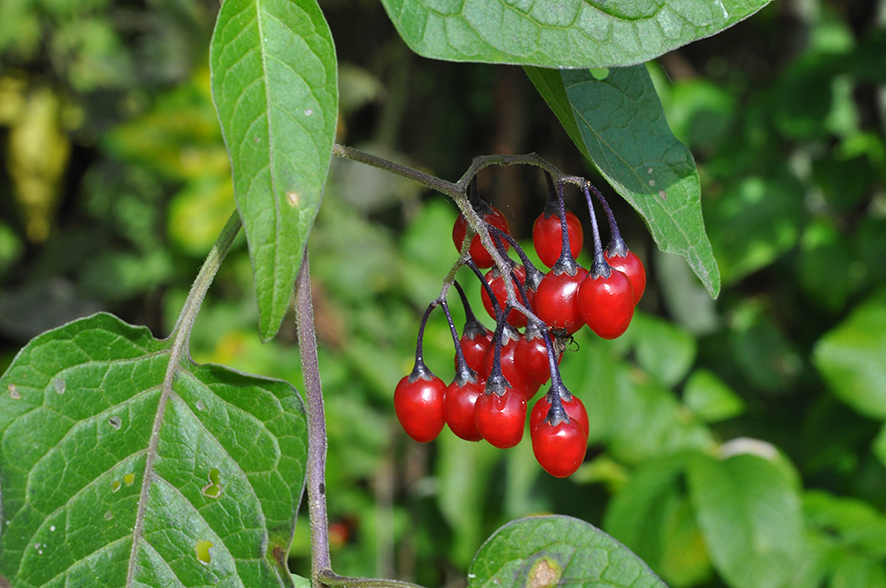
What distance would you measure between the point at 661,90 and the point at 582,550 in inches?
75.7

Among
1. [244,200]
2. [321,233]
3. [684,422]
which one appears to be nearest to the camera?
[244,200]

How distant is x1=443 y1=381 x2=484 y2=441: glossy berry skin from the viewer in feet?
2.58

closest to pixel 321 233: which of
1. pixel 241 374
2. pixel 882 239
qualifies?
pixel 882 239

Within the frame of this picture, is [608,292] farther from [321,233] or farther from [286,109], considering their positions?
[321,233]

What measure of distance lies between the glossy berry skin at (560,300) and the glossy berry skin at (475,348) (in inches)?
5.4

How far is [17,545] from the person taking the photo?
2.28 feet

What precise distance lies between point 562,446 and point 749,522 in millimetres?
1380

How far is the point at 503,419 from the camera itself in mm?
720

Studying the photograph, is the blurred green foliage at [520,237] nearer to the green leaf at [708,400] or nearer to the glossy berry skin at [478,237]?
the green leaf at [708,400]

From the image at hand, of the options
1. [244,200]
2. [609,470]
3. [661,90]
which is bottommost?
[609,470]

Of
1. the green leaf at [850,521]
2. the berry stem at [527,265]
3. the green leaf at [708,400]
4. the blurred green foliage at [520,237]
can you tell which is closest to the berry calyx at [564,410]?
the berry stem at [527,265]

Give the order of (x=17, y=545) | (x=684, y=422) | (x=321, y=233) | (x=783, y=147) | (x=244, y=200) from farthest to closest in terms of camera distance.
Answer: (x=321, y=233) → (x=783, y=147) → (x=684, y=422) → (x=17, y=545) → (x=244, y=200)

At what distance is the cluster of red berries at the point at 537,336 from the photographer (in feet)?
2.30

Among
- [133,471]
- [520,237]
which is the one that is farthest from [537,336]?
[520,237]
